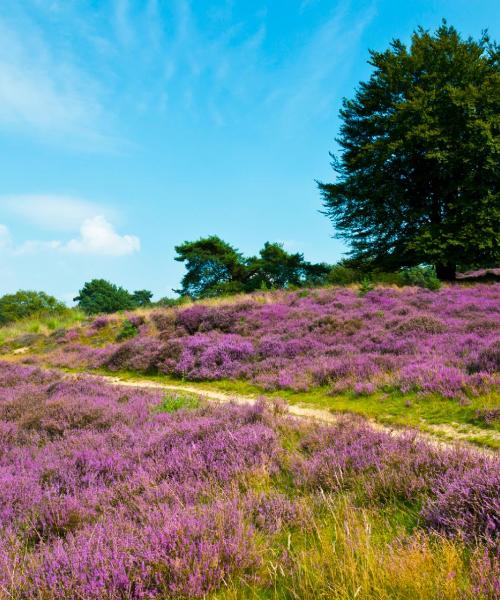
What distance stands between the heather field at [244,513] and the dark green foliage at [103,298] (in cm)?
6732

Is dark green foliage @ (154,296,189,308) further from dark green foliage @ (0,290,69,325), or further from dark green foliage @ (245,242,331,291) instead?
dark green foliage @ (0,290,69,325)

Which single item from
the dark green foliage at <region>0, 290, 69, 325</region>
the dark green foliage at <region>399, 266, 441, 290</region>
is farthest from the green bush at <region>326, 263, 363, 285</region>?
the dark green foliage at <region>0, 290, 69, 325</region>

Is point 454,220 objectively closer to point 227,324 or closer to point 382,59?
point 382,59

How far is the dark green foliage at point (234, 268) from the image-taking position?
3816 centimetres

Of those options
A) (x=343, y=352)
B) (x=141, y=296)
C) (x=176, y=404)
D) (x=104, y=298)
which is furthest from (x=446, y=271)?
(x=141, y=296)

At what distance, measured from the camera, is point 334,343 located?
14.4 meters

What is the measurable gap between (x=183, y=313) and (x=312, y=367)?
11.3m

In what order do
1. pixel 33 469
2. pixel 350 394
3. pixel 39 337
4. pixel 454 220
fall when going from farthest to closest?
pixel 39 337, pixel 454 220, pixel 350 394, pixel 33 469

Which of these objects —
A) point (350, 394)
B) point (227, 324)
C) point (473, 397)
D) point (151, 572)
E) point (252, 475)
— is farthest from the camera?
point (227, 324)

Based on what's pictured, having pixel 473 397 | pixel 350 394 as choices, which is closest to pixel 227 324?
pixel 350 394

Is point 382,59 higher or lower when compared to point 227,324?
higher

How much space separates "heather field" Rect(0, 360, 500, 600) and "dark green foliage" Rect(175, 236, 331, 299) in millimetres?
30695

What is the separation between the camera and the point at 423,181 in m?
26.4

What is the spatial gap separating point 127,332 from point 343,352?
48.1ft
